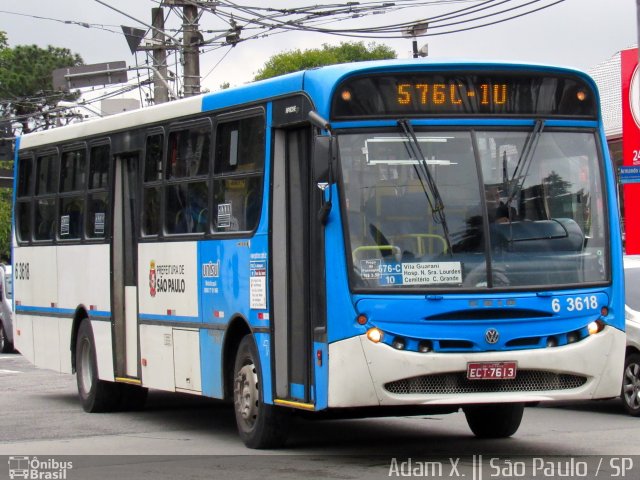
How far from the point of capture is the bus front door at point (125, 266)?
1474 centimetres

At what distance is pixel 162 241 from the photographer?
45.7 ft

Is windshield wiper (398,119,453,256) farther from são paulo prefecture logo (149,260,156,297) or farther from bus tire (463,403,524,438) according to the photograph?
são paulo prefecture logo (149,260,156,297)

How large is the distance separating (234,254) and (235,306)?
1.54ft

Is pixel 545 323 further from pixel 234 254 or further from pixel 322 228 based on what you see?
pixel 234 254

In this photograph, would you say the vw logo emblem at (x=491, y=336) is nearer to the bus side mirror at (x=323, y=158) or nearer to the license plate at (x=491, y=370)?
the license plate at (x=491, y=370)

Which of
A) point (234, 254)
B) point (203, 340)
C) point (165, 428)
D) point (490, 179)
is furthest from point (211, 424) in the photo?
point (490, 179)

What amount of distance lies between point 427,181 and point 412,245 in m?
0.52

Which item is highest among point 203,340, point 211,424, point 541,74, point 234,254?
point 541,74

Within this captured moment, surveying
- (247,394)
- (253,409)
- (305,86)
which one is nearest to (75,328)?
(247,394)

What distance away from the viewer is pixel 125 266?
15.0m

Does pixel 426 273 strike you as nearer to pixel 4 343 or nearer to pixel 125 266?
pixel 125 266

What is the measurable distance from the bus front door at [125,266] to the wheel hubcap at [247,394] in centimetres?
283

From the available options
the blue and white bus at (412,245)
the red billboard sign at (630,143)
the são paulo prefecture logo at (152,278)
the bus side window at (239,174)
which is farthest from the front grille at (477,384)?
the red billboard sign at (630,143)

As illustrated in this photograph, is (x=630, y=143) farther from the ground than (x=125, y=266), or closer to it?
farther from the ground
